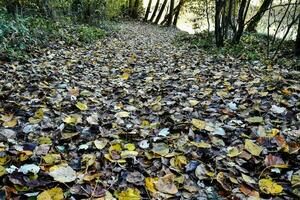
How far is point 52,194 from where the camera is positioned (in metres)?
1.85

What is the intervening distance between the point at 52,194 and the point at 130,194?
44cm

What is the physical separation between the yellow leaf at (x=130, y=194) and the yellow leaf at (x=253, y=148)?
896mm

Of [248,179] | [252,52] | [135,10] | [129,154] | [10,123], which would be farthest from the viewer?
[135,10]

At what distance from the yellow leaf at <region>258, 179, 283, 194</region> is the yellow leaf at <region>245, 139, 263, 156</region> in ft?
1.00

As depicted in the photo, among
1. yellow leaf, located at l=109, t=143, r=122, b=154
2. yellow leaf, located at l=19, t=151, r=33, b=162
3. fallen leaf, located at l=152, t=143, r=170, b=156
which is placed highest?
fallen leaf, located at l=152, t=143, r=170, b=156

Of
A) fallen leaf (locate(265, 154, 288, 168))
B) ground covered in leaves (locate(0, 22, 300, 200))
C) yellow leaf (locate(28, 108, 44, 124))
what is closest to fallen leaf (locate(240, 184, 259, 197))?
ground covered in leaves (locate(0, 22, 300, 200))

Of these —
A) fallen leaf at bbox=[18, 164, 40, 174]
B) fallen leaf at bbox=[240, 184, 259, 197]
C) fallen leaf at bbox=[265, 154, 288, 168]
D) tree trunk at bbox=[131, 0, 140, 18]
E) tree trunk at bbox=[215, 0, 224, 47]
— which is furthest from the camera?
tree trunk at bbox=[131, 0, 140, 18]

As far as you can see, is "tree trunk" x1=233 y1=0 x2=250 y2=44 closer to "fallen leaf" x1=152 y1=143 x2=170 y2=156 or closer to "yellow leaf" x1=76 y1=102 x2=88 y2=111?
"yellow leaf" x1=76 y1=102 x2=88 y2=111

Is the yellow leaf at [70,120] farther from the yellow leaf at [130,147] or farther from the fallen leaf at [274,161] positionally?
the fallen leaf at [274,161]

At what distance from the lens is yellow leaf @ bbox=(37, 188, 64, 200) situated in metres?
1.82

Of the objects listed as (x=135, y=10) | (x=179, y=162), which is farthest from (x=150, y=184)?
(x=135, y=10)

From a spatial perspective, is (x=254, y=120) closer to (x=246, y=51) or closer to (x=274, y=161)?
(x=274, y=161)

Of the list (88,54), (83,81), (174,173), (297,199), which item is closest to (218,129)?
(174,173)

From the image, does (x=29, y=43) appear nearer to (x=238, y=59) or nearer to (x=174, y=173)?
(x=238, y=59)
